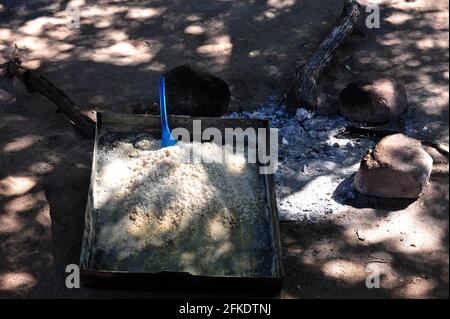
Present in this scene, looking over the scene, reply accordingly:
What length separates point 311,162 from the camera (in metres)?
5.48

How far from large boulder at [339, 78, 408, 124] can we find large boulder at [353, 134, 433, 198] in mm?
808

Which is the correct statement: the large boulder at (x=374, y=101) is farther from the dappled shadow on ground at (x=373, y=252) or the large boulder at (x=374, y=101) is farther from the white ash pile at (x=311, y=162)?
the dappled shadow on ground at (x=373, y=252)

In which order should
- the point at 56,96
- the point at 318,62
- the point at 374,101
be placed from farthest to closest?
the point at 318,62
the point at 374,101
the point at 56,96

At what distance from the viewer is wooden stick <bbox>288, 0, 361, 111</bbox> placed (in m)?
6.09

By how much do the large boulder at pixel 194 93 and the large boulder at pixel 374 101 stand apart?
1.16 m

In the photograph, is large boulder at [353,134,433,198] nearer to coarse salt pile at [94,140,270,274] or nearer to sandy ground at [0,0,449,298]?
sandy ground at [0,0,449,298]

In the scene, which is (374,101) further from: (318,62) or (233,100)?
(233,100)

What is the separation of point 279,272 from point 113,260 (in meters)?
1.10

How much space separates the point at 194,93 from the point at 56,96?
50.0 inches
